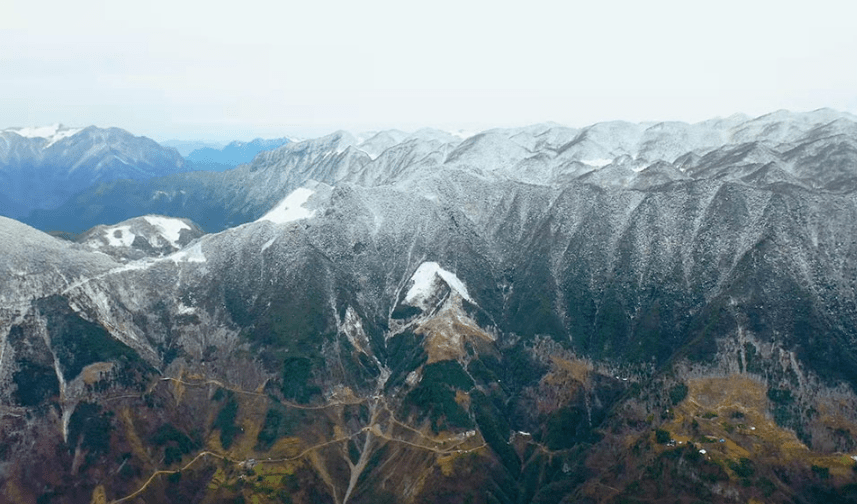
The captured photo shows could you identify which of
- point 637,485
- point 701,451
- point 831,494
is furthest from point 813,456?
point 637,485

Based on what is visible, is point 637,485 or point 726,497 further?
point 637,485

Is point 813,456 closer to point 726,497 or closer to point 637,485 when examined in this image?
point 726,497

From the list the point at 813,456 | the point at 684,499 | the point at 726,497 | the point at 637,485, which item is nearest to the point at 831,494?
the point at 813,456

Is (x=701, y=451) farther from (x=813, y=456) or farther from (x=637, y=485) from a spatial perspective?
(x=813, y=456)

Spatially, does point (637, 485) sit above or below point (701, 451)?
below

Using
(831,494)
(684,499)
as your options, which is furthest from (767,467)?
(684,499)

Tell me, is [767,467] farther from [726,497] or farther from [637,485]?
[637,485]

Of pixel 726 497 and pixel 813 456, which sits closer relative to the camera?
pixel 726 497
